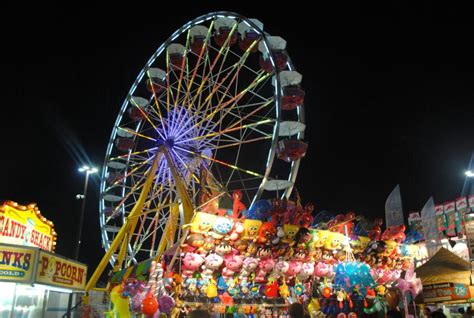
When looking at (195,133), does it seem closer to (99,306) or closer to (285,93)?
(285,93)

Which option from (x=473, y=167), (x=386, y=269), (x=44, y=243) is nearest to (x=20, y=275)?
(x=44, y=243)

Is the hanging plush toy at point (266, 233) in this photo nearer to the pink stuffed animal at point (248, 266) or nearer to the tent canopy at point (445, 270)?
the pink stuffed animal at point (248, 266)

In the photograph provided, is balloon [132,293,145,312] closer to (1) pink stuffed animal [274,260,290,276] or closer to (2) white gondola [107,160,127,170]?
(1) pink stuffed animal [274,260,290,276]

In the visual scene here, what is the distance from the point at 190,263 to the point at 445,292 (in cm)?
597

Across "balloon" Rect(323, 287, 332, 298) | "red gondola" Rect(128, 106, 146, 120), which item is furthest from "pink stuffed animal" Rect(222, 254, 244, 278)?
"red gondola" Rect(128, 106, 146, 120)

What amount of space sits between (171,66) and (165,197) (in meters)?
4.54

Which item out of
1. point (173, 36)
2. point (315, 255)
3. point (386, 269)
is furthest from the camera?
point (173, 36)

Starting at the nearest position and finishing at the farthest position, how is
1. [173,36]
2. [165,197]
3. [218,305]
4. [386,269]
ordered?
[218,305], [386,269], [165,197], [173,36]

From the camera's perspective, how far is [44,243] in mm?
12508

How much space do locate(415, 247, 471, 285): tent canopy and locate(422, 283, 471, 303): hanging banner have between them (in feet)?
0.62

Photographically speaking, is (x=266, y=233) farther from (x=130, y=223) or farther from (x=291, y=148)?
(x=130, y=223)

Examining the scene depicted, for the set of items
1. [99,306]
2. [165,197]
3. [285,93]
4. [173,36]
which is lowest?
[99,306]

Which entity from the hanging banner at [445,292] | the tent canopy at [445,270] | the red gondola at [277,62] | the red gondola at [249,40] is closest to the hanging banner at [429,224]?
the hanging banner at [445,292]

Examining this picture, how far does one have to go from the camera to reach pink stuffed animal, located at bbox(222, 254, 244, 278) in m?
10.6
